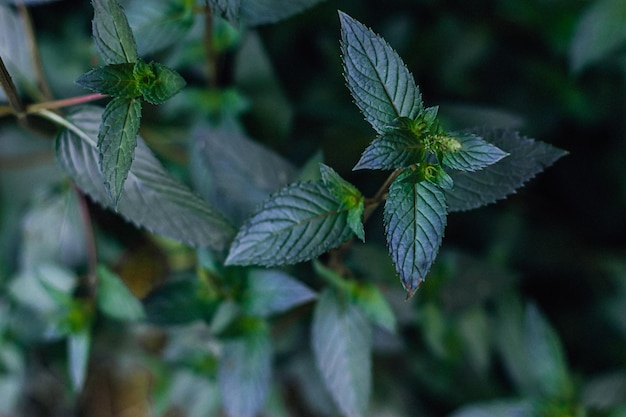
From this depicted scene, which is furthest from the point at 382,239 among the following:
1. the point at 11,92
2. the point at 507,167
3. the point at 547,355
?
the point at 11,92

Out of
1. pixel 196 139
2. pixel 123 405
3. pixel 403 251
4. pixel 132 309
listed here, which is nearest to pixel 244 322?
pixel 132 309

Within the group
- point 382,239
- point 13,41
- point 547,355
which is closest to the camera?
point 13,41

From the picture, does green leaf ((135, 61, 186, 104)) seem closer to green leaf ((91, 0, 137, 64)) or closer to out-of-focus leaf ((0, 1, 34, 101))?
green leaf ((91, 0, 137, 64))

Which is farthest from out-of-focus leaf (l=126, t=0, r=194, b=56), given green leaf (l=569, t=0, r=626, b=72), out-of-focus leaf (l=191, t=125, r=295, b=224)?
green leaf (l=569, t=0, r=626, b=72)

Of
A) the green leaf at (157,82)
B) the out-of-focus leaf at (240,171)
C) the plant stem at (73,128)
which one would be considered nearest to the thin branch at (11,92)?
the plant stem at (73,128)

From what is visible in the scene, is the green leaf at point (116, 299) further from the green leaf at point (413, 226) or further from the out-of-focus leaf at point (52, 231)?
the green leaf at point (413, 226)

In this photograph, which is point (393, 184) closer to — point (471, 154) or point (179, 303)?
point (471, 154)
